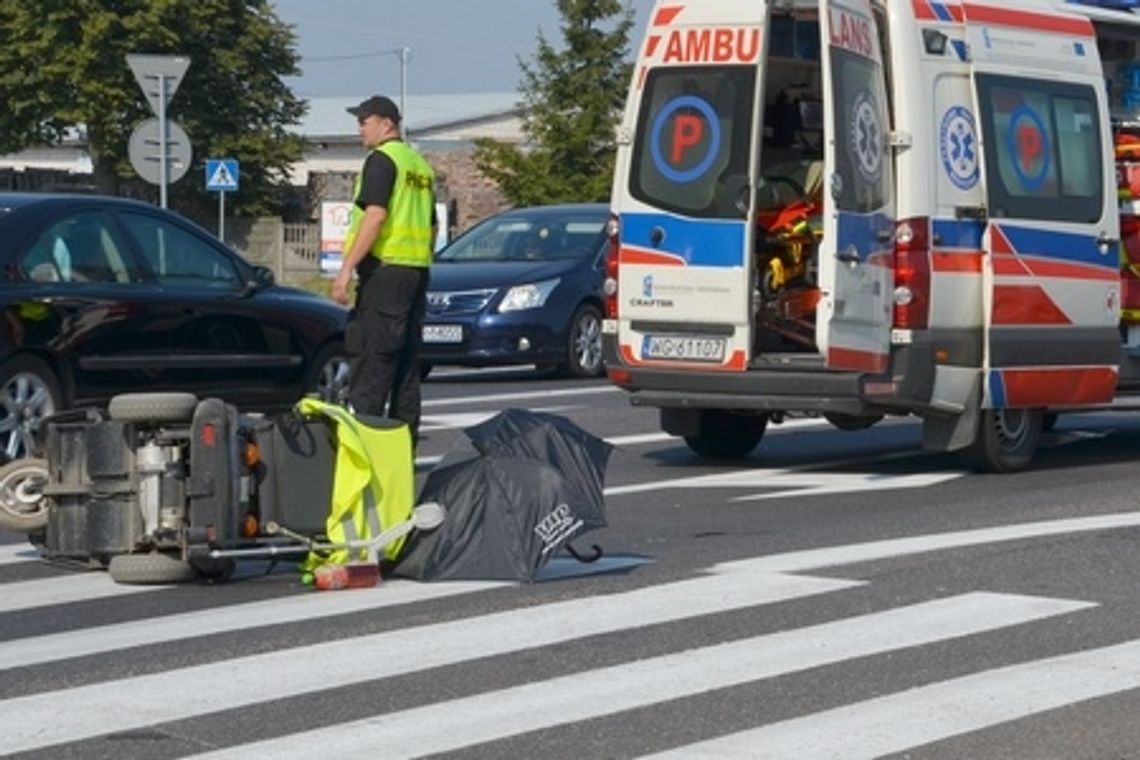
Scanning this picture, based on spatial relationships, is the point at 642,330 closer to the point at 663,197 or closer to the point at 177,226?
the point at 663,197

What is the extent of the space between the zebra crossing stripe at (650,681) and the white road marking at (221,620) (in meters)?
1.42

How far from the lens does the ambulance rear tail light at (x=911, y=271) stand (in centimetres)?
1436

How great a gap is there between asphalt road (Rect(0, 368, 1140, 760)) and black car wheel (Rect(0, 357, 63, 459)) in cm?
250

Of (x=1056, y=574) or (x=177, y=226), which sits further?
(x=177, y=226)

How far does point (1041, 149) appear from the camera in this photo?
50.3 feet

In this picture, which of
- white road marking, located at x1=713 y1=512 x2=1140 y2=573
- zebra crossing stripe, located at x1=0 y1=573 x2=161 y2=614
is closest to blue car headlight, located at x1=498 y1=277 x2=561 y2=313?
white road marking, located at x1=713 y1=512 x2=1140 y2=573

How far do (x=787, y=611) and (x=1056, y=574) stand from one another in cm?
157

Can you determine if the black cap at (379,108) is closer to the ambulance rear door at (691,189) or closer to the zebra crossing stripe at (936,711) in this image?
the ambulance rear door at (691,189)

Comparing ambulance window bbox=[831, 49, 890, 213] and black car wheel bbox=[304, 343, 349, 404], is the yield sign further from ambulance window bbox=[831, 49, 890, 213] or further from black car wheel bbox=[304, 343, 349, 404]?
ambulance window bbox=[831, 49, 890, 213]

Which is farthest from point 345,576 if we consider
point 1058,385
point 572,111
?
point 572,111

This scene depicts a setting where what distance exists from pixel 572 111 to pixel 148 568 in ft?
153

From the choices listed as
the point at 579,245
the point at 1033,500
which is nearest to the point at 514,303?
the point at 579,245

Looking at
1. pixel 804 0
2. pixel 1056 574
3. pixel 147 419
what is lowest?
pixel 1056 574

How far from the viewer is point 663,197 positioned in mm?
14906
